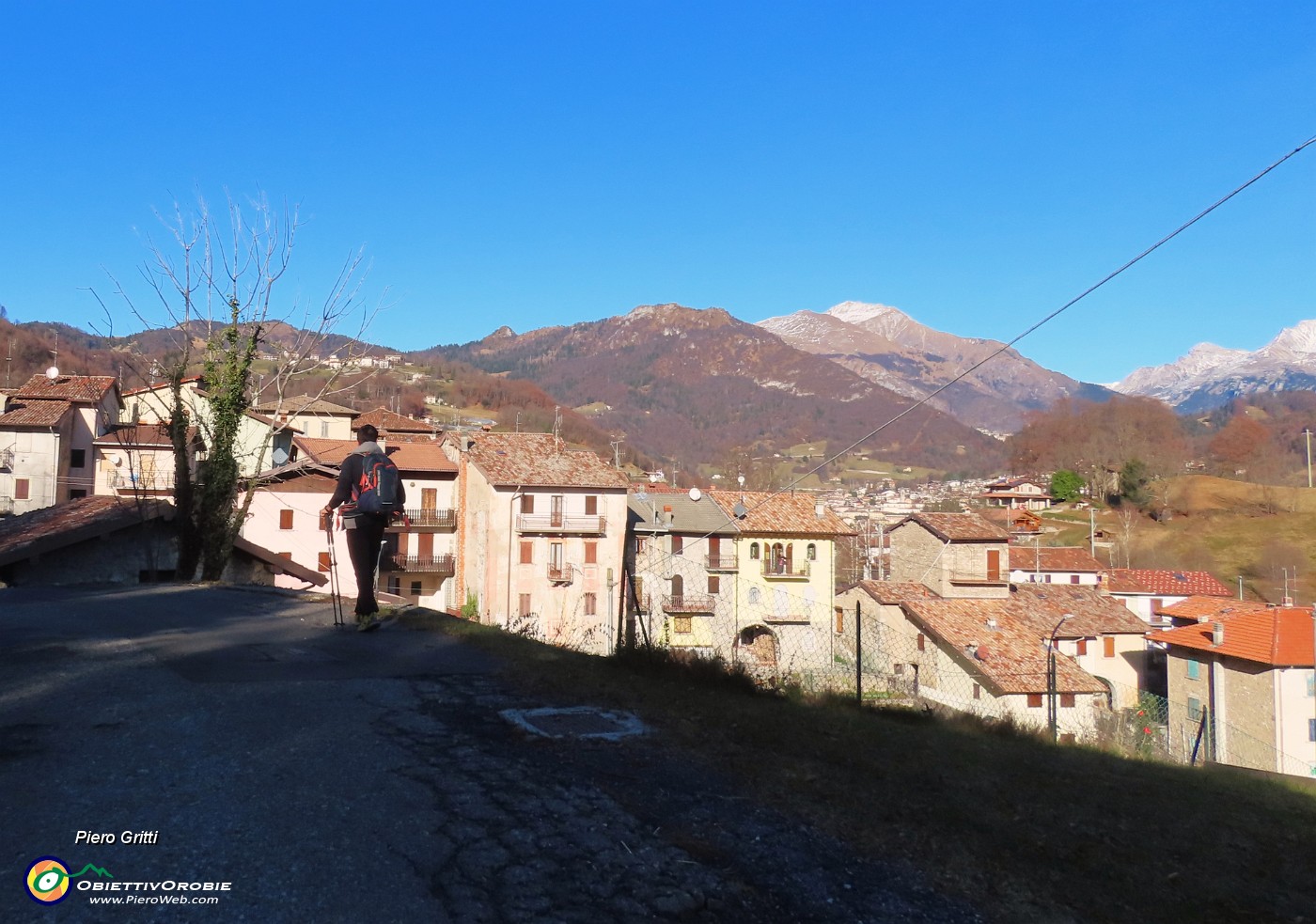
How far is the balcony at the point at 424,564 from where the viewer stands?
42094 millimetres

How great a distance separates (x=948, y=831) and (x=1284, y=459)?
495 feet

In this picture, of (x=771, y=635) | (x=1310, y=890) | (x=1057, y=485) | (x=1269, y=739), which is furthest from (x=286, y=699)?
(x=1057, y=485)

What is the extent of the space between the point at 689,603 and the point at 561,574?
731 cm

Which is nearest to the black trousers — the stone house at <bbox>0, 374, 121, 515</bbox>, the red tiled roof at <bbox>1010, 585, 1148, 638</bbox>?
the red tiled roof at <bbox>1010, 585, 1148, 638</bbox>

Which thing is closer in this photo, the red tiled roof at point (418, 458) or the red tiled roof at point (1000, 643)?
the red tiled roof at point (1000, 643)

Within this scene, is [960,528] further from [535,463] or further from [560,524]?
[535,463]

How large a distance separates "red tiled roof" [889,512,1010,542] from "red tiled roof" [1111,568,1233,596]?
46.6 feet

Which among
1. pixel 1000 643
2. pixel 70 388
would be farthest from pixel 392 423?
pixel 1000 643

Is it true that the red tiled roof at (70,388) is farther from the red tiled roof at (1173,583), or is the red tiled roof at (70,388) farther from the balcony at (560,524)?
the red tiled roof at (1173,583)

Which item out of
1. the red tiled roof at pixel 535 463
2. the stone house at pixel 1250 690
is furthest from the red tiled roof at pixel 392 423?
the stone house at pixel 1250 690

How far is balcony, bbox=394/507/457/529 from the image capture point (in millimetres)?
42969

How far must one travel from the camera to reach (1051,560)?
198 ft

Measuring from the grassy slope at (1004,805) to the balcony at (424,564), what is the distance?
36812 millimetres

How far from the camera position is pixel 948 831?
4.30m
